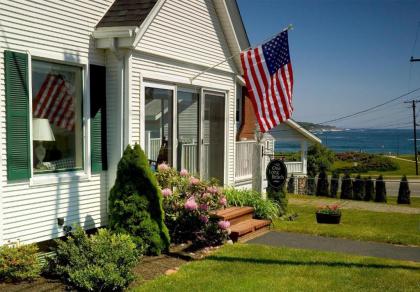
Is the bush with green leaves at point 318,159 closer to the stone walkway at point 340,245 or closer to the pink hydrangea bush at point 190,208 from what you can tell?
the stone walkway at point 340,245

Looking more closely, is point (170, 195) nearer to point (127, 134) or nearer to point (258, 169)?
point (127, 134)

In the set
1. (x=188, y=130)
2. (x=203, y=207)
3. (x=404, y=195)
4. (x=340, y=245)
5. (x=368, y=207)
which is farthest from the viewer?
(x=404, y=195)

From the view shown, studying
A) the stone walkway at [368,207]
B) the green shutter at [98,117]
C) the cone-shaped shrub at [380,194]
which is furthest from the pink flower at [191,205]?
the cone-shaped shrub at [380,194]

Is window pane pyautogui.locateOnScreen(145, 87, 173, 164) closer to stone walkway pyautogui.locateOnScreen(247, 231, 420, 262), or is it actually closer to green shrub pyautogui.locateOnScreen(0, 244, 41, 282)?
stone walkway pyautogui.locateOnScreen(247, 231, 420, 262)

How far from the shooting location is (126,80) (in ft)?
25.7

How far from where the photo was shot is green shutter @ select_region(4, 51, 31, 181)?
623 cm

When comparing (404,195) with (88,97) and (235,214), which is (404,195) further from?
(88,97)

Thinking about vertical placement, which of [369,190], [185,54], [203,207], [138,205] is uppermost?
[185,54]

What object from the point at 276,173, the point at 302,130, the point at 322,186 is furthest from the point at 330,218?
the point at 322,186

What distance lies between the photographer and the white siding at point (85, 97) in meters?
6.26

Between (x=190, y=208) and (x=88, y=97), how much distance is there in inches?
98.5

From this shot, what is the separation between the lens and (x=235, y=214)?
8.98 meters

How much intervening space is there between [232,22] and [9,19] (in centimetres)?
603

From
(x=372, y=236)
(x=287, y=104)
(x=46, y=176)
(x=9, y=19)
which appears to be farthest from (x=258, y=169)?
(x=9, y=19)
